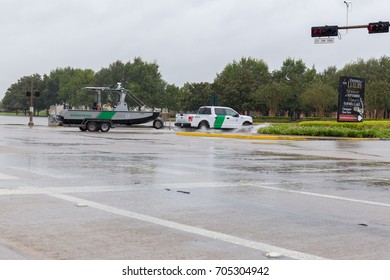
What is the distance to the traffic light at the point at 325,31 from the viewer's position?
31.5 m

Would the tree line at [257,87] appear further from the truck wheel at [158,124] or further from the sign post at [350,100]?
the sign post at [350,100]

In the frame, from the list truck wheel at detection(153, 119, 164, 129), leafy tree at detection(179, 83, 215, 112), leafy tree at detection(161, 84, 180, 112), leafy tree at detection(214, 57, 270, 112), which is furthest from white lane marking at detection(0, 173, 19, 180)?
leafy tree at detection(161, 84, 180, 112)

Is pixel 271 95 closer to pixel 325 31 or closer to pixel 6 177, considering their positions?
pixel 325 31

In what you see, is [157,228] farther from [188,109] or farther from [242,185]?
[188,109]

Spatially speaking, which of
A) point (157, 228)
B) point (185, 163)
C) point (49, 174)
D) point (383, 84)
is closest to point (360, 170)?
point (185, 163)

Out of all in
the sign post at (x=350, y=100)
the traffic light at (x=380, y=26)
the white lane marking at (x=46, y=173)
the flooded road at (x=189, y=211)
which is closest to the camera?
the flooded road at (x=189, y=211)

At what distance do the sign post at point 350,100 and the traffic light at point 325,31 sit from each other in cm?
826

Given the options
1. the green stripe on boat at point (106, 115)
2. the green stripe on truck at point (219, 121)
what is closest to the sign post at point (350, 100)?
the green stripe on truck at point (219, 121)

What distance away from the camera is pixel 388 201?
384 inches

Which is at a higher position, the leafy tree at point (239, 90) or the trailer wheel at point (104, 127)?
the leafy tree at point (239, 90)

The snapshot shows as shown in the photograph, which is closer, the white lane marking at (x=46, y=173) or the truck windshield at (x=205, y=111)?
the white lane marking at (x=46, y=173)

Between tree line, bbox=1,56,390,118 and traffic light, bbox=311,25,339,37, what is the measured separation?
139 ft

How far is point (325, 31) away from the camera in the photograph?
104 feet
